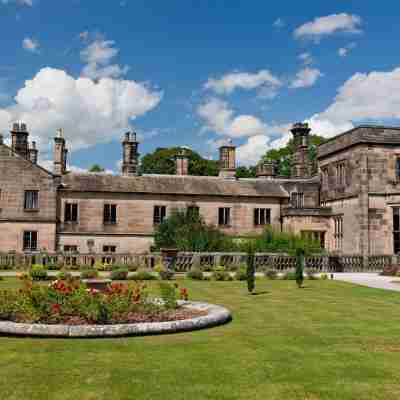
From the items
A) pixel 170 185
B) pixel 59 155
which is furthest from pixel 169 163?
pixel 59 155

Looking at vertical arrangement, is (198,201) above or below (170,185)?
below

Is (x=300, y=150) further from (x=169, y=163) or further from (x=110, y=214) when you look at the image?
(x=169, y=163)

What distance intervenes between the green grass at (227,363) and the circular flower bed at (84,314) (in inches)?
13.4

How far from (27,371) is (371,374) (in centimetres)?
539

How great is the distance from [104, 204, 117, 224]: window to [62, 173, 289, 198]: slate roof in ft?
4.08

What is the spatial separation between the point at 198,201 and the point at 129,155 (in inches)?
264

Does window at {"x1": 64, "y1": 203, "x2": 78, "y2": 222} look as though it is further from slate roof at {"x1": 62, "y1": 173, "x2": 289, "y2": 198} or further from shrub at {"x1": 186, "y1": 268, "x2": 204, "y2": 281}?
shrub at {"x1": 186, "y1": 268, "x2": 204, "y2": 281}

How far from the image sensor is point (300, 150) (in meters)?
45.4

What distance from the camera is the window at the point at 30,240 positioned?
36.0 m

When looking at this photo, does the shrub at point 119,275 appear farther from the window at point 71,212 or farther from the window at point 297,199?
the window at point 297,199

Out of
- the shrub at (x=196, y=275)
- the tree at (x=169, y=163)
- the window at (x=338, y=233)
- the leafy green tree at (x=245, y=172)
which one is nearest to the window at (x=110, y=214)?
the shrub at (x=196, y=275)

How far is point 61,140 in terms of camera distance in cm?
3862

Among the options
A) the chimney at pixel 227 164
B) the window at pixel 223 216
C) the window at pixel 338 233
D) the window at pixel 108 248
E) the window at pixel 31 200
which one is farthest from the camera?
the chimney at pixel 227 164

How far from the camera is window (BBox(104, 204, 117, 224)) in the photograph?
3788 cm
